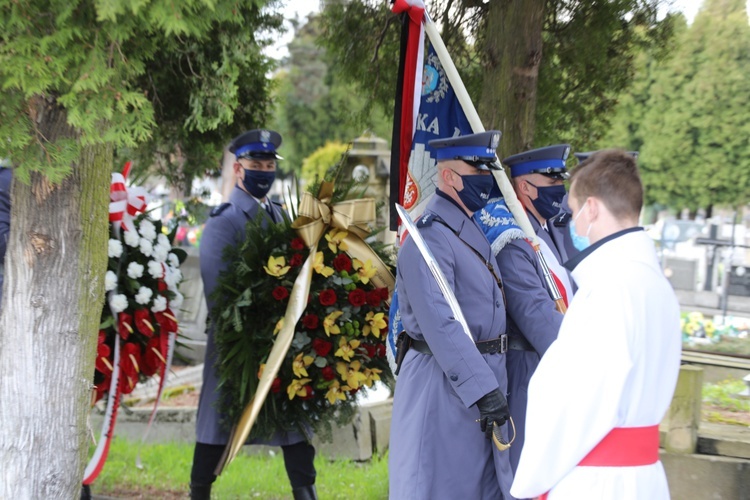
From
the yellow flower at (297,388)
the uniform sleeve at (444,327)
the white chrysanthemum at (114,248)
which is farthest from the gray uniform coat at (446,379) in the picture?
the white chrysanthemum at (114,248)

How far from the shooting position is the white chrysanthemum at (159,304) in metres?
4.64

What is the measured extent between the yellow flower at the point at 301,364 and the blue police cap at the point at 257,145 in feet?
3.97

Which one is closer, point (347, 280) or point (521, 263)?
point (521, 263)

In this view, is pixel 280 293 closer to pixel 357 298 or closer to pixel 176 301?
pixel 357 298

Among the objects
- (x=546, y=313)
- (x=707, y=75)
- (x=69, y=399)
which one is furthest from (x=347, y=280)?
(x=707, y=75)

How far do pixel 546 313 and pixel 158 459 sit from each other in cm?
390

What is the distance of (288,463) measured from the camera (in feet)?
15.0

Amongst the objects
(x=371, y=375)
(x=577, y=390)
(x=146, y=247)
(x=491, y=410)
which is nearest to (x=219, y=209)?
(x=146, y=247)

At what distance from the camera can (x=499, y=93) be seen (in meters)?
4.78

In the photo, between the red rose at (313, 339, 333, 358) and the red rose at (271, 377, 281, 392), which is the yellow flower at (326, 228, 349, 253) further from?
the red rose at (271, 377, 281, 392)

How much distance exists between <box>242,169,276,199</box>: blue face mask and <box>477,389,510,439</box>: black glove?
→ 7.06 feet

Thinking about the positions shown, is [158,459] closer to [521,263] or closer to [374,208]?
[374,208]

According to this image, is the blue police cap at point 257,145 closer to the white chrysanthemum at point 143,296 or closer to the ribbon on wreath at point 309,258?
the ribbon on wreath at point 309,258

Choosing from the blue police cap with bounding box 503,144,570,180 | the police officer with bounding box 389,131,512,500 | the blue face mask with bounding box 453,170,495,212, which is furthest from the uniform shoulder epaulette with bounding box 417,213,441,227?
the blue police cap with bounding box 503,144,570,180
